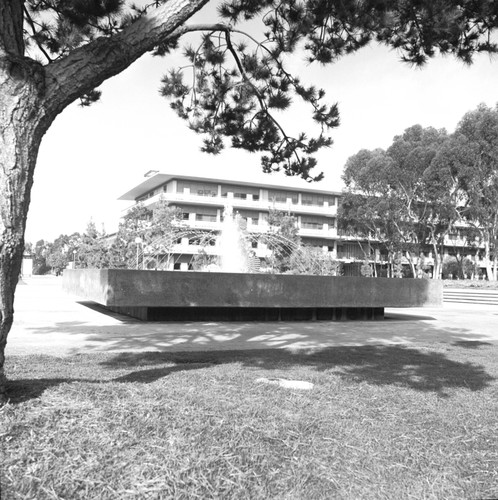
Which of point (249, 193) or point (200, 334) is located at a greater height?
point (249, 193)

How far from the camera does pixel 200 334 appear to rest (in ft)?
30.6

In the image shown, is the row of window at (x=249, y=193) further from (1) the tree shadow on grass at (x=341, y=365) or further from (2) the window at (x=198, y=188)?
(1) the tree shadow on grass at (x=341, y=365)

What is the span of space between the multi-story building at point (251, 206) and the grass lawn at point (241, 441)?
50746mm

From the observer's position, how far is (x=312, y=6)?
562 centimetres

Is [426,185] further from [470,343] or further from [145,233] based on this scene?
[470,343]

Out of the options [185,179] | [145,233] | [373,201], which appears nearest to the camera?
[145,233]

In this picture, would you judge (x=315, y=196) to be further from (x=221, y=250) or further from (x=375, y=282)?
(x=375, y=282)

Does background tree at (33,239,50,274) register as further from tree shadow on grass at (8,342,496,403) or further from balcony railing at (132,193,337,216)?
tree shadow on grass at (8,342,496,403)

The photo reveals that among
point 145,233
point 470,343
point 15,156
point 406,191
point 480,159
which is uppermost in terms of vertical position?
point 480,159

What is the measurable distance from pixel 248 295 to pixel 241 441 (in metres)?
8.25

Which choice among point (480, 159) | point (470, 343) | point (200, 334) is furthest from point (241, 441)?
point (480, 159)

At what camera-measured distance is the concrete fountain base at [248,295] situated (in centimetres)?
1039

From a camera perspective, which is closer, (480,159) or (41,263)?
(480,159)

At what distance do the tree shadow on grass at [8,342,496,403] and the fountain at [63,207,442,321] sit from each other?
3.72m
